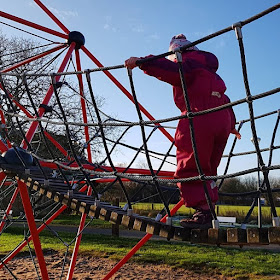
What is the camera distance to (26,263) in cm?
763

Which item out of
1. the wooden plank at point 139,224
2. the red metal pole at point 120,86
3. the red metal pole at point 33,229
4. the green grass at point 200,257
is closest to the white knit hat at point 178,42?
the wooden plank at point 139,224

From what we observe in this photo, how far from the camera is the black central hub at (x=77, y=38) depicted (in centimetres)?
532

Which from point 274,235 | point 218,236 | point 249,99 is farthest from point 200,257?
point 249,99

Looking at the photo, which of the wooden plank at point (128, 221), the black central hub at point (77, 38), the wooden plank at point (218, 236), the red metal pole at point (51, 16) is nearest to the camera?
the wooden plank at point (218, 236)

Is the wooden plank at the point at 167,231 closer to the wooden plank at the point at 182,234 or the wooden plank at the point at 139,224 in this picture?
the wooden plank at the point at 182,234

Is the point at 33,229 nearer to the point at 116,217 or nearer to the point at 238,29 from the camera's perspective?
the point at 116,217

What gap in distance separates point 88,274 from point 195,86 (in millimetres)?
4865

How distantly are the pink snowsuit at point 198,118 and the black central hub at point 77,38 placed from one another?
2914 millimetres

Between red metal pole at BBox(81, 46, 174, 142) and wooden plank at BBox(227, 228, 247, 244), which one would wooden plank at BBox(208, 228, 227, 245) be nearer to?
wooden plank at BBox(227, 228, 247, 244)

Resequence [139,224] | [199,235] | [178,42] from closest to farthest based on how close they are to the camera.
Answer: [199,235] → [139,224] → [178,42]

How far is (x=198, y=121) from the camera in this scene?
2582mm

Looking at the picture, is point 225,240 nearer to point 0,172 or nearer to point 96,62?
point 0,172

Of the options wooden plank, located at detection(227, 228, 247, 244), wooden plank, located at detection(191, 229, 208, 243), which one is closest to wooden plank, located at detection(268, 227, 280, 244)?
wooden plank, located at detection(227, 228, 247, 244)

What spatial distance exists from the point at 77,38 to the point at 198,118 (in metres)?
3.26
